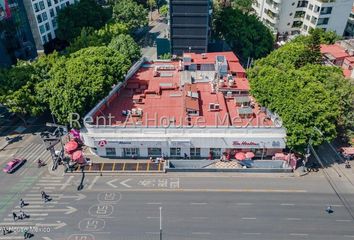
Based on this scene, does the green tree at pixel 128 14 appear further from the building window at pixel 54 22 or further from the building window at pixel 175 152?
the building window at pixel 175 152

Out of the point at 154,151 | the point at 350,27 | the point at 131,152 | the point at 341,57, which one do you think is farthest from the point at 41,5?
the point at 350,27

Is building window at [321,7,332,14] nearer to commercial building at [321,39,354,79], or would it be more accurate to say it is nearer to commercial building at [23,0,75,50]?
commercial building at [321,39,354,79]

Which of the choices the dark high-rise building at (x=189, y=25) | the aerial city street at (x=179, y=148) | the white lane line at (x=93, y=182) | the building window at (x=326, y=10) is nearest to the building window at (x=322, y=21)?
the building window at (x=326, y=10)

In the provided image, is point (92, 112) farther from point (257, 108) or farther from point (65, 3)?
point (65, 3)

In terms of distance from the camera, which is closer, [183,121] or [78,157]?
[78,157]

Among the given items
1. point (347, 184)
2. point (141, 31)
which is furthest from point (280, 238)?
point (141, 31)

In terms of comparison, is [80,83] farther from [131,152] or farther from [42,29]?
[42,29]
